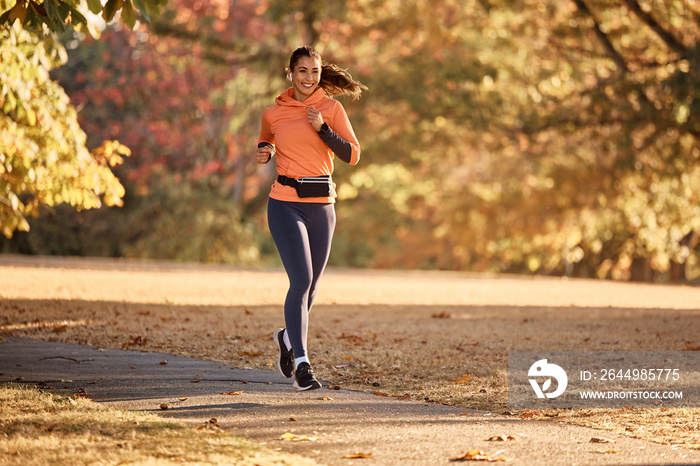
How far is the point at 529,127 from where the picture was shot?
72.2ft

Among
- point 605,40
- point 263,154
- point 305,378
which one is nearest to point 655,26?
point 605,40

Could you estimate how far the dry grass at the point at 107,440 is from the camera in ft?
13.5

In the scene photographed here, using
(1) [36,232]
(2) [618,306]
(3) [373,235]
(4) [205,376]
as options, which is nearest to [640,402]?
(4) [205,376]

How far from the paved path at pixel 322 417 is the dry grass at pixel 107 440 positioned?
0.23 m

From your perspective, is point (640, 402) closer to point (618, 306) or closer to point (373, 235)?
point (618, 306)

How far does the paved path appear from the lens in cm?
446

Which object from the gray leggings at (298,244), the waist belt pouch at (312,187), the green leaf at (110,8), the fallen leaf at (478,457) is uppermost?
the green leaf at (110,8)

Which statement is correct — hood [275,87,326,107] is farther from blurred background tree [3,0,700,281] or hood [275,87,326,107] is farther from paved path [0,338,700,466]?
blurred background tree [3,0,700,281]

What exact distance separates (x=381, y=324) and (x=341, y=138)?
5416 millimetres

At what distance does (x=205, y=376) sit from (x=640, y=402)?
3.04 meters

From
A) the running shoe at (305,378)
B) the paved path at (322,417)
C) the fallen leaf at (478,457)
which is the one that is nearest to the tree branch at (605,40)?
the paved path at (322,417)

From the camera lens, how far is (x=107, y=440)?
4.39 metres

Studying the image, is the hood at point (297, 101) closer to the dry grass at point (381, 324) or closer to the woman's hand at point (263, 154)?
the woman's hand at point (263, 154)

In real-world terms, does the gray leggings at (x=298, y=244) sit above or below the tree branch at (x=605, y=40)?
below
